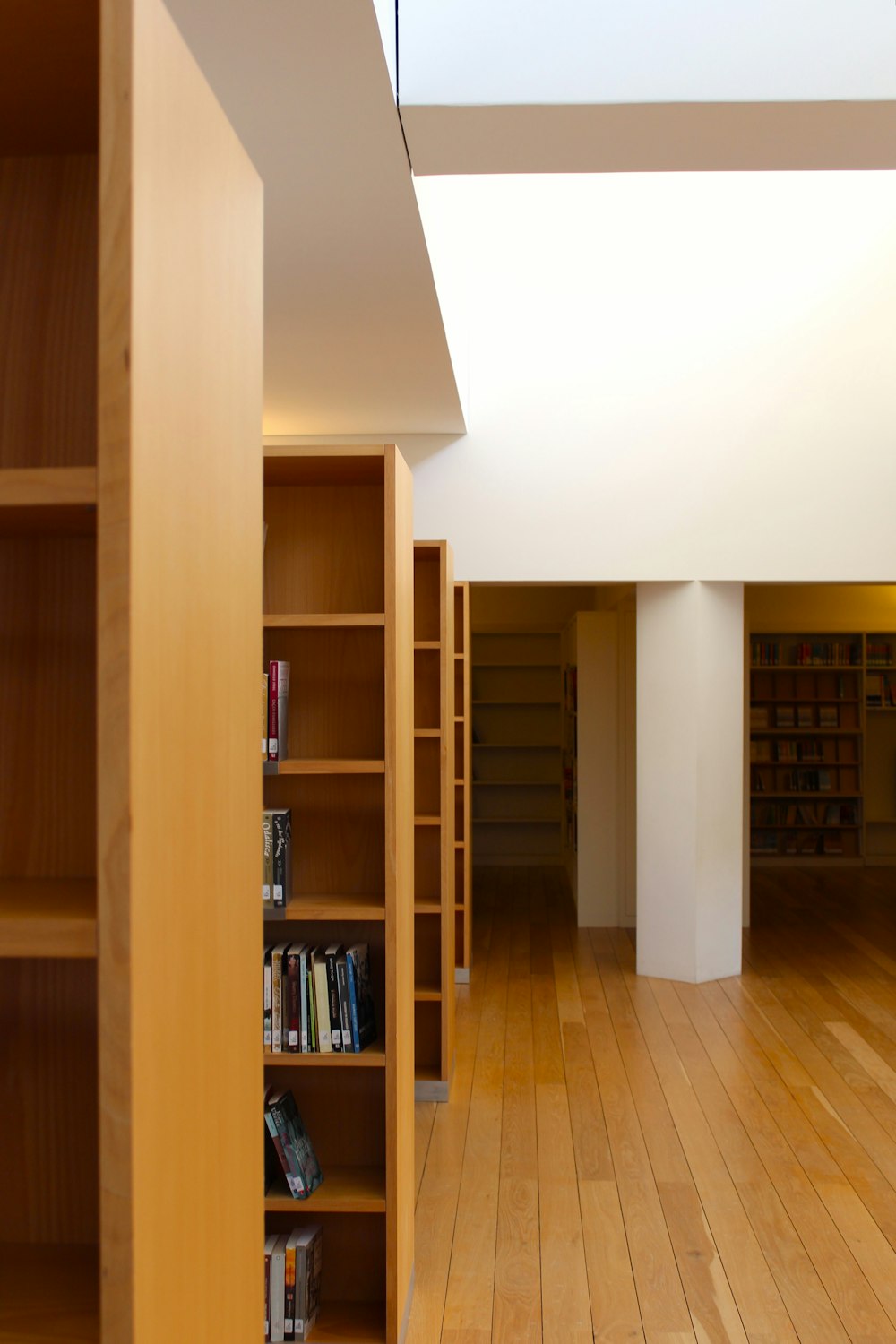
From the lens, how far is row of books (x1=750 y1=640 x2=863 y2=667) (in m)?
12.0

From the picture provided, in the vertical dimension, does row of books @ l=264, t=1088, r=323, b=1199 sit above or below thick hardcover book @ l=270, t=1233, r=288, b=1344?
above

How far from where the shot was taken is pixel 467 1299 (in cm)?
352

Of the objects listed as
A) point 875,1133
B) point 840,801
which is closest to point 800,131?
point 875,1133

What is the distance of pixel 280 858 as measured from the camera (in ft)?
10.6

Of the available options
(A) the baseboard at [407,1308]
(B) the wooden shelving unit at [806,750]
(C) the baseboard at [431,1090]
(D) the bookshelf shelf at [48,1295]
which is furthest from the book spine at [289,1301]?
(B) the wooden shelving unit at [806,750]

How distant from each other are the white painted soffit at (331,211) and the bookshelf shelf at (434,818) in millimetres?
1027

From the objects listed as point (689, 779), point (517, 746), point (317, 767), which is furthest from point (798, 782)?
point (317, 767)

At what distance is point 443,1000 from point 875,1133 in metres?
1.81

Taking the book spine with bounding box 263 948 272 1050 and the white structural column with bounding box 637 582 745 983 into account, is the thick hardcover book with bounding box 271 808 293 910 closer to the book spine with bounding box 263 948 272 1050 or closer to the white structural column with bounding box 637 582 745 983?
the book spine with bounding box 263 948 272 1050

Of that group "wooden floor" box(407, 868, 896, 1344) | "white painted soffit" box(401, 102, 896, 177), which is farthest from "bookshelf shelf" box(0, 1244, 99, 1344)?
"white painted soffit" box(401, 102, 896, 177)

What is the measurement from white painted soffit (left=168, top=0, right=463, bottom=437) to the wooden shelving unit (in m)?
6.39

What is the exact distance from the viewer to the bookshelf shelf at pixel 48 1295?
115cm

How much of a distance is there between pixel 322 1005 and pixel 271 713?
797 millimetres

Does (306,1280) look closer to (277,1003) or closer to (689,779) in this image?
(277,1003)
